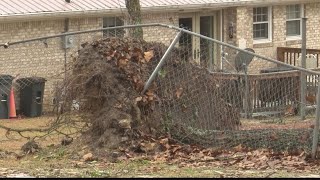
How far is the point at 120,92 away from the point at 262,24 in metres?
18.7

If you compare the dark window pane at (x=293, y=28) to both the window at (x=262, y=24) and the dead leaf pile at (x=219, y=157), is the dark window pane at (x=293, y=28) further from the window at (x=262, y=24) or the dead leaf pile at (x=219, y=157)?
the dead leaf pile at (x=219, y=157)

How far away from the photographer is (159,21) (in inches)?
1166

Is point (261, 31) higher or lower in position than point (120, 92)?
Result: higher

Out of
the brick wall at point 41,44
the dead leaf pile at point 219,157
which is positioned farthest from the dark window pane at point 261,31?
the dead leaf pile at point 219,157

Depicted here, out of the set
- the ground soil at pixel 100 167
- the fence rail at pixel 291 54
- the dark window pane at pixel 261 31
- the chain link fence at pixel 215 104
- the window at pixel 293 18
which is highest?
the window at pixel 293 18

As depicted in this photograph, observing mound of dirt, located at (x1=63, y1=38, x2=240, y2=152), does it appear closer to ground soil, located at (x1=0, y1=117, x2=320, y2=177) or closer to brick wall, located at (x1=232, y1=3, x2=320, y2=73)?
ground soil, located at (x1=0, y1=117, x2=320, y2=177)

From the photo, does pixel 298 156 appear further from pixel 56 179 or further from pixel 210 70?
pixel 56 179

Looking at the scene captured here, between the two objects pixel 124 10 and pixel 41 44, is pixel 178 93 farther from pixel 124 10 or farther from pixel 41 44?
pixel 124 10

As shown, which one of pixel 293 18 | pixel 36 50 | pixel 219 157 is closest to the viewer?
pixel 219 157

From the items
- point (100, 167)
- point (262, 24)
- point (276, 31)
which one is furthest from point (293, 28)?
point (100, 167)

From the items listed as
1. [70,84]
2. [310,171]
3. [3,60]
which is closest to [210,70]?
[70,84]

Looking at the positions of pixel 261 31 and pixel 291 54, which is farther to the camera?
pixel 261 31

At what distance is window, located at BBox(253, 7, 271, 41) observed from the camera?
107 feet

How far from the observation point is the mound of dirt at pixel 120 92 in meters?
14.5
